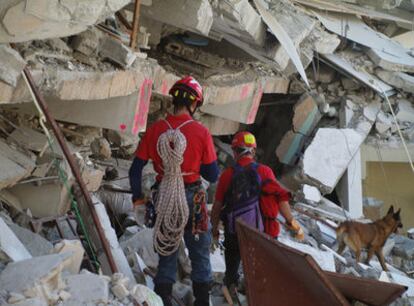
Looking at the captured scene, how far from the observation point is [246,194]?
5.27 metres

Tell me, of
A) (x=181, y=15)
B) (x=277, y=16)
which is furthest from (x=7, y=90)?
(x=277, y=16)

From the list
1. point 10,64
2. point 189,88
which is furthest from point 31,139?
point 189,88

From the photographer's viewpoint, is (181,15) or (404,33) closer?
(181,15)

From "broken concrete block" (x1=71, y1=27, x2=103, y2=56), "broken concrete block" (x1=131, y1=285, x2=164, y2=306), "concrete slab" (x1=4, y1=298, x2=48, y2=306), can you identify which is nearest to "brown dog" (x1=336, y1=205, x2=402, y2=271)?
"broken concrete block" (x1=71, y1=27, x2=103, y2=56)

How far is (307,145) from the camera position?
39.1 feet

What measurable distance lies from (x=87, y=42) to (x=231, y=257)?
2263 mm

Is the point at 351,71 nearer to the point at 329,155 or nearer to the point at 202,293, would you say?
the point at 329,155

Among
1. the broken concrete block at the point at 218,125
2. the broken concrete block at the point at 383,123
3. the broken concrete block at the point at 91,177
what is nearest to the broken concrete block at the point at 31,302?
the broken concrete block at the point at 91,177

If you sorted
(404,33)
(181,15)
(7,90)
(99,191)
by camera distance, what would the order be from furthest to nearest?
1. (404,33)
2. (99,191)
3. (181,15)
4. (7,90)

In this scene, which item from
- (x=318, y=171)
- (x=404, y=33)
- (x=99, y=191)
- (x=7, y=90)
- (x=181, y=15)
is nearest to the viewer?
(x=7, y=90)

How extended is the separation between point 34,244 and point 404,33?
1016 cm

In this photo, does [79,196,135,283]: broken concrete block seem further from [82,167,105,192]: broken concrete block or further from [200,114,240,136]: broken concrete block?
[200,114,240,136]: broken concrete block

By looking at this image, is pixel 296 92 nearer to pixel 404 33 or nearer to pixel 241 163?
pixel 404 33

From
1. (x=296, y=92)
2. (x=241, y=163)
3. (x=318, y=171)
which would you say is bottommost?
(x=318, y=171)
